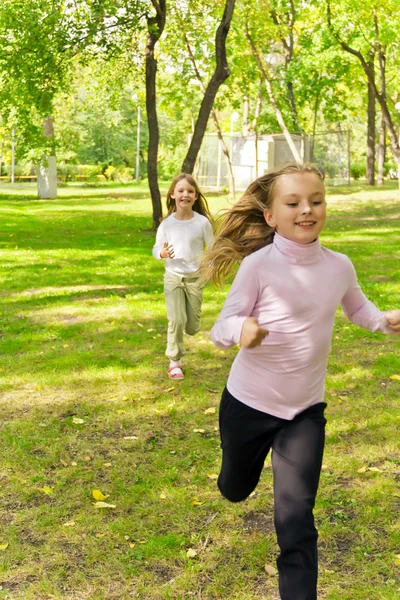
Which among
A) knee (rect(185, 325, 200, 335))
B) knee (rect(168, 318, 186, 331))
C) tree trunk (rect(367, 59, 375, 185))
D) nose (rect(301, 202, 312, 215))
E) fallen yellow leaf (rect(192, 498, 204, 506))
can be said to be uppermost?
tree trunk (rect(367, 59, 375, 185))

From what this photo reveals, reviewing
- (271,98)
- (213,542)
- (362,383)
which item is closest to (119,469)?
(213,542)

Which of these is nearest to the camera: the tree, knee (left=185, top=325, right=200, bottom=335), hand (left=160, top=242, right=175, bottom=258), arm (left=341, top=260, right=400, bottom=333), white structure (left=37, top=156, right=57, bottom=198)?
arm (left=341, top=260, right=400, bottom=333)

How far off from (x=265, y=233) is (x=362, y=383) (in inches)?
150

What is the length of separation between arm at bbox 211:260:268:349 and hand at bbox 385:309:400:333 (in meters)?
0.58

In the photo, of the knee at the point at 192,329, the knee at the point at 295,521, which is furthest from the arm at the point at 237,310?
the knee at the point at 192,329

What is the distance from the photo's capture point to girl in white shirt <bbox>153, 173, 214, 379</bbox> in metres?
7.04

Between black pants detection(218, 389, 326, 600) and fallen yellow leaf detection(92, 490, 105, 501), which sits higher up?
black pants detection(218, 389, 326, 600)

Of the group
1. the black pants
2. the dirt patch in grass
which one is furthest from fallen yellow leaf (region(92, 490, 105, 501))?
the black pants

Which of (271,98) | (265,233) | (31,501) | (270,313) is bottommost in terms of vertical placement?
(31,501)

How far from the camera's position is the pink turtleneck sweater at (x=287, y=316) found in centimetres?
337

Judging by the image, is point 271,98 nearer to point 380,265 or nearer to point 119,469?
point 380,265

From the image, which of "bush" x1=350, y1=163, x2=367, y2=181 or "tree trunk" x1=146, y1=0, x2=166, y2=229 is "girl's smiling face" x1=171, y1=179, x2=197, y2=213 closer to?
"tree trunk" x1=146, y1=0, x2=166, y2=229

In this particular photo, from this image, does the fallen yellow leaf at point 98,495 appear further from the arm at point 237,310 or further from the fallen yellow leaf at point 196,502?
the arm at point 237,310

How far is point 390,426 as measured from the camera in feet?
20.1
